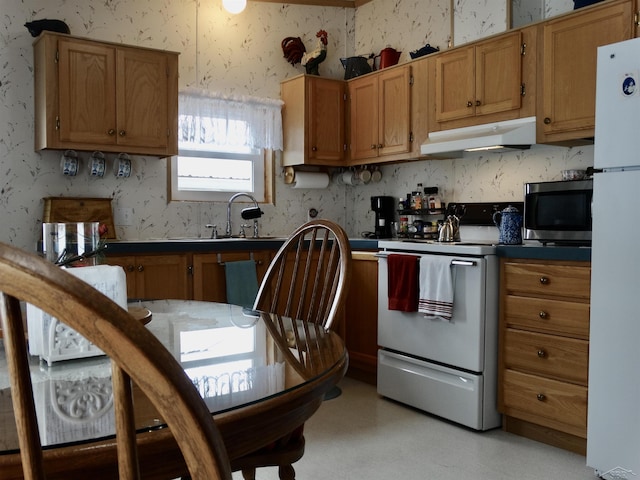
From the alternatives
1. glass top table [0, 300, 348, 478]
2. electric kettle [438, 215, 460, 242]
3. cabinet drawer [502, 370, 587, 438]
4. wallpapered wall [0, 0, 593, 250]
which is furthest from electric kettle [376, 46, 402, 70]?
glass top table [0, 300, 348, 478]

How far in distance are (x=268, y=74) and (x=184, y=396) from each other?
4.27 metres

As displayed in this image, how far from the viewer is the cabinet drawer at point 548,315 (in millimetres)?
2697

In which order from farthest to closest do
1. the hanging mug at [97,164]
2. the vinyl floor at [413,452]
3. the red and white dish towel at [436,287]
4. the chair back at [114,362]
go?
the hanging mug at [97,164], the red and white dish towel at [436,287], the vinyl floor at [413,452], the chair back at [114,362]

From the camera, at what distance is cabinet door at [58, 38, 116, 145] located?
11.2ft

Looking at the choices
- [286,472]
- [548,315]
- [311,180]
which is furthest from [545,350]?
[311,180]

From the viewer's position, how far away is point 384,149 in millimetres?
4266

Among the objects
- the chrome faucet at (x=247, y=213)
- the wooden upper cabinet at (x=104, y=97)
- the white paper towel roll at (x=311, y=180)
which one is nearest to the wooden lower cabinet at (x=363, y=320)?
the chrome faucet at (x=247, y=213)

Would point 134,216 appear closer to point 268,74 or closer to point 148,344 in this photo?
point 268,74

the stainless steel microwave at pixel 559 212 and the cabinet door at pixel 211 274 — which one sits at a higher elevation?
the stainless steel microwave at pixel 559 212

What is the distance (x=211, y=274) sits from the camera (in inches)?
145

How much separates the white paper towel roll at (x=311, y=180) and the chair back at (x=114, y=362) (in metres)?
4.09

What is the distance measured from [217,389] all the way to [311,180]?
3.82 meters

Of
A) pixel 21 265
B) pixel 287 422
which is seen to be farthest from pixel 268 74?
pixel 21 265

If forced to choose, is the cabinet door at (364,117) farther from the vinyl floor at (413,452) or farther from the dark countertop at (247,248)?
the vinyl floor at (413,452)
